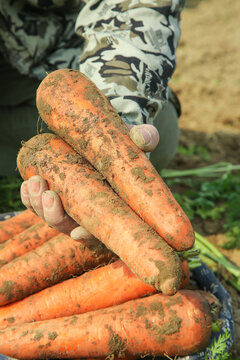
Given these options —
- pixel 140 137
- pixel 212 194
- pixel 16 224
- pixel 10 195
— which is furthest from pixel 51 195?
pixel 212 194

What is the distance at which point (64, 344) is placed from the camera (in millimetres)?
1682

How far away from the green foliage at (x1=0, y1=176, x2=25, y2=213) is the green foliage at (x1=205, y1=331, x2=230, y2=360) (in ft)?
5.25

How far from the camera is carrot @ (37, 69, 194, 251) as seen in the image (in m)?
1.44

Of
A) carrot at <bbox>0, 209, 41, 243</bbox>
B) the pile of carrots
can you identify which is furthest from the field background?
carrot at <bbox>0, 209, 41, 243</bbox>

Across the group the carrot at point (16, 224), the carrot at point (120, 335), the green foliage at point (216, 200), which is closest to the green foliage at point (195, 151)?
the green foliage at point (216, 200)

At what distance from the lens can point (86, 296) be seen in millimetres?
1847

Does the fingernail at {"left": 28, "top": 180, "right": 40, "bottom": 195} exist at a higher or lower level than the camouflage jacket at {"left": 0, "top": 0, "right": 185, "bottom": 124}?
lower

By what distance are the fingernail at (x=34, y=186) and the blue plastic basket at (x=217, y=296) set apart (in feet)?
1.89

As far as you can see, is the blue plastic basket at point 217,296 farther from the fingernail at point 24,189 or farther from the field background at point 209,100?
the fingernail at point 24,189

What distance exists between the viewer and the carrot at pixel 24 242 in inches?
77.8

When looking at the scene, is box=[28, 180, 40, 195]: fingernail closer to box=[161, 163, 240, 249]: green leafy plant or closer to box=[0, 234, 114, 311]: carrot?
box=[0, 234, 114, 311]: carrot

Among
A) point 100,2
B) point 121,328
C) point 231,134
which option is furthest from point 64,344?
point 231,134

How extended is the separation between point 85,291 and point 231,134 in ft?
8.25

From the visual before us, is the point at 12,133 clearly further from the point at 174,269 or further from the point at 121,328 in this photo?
the point at 174,269
